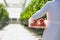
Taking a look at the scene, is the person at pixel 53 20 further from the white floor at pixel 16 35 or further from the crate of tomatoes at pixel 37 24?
the white floor at pixel 16 35

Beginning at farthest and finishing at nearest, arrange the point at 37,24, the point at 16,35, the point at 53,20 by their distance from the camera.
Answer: the point at 16,35, the point at 37,24, the point at 53,20

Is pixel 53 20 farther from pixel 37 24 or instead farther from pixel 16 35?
pixel 16 35

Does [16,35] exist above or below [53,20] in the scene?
below

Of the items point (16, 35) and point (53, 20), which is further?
point (16, 35)

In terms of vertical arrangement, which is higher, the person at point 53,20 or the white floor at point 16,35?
the person at point 53,20

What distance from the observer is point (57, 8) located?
245 centimetres

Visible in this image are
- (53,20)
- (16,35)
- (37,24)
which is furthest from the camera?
(16,35)

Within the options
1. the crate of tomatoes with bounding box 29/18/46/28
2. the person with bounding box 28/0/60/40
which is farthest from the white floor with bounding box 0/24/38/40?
the person with bounding box 28/0/60/40

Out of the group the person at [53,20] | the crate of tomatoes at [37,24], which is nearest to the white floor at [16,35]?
the crate of tomatoes at [37,24]

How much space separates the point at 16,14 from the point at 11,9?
772 cm

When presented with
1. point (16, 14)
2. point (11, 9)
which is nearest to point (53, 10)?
point (11, 9)

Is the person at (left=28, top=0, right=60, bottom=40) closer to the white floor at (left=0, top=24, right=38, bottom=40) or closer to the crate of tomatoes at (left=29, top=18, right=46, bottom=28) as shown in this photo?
the crate of tomatoes at (left=29, top=18, right=46, bottom=28)

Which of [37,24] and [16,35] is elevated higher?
[37,24]

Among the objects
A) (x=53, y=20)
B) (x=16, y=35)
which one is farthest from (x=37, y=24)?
Answer: (x=16, y=35)
